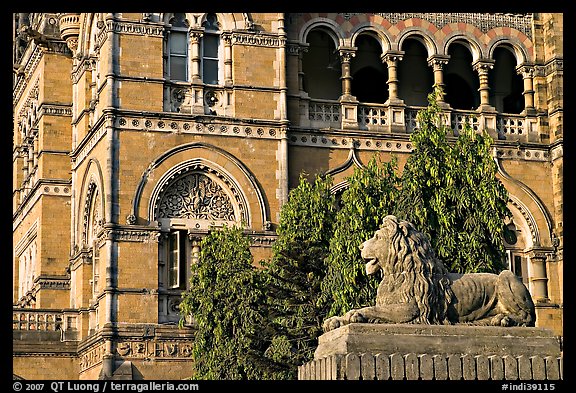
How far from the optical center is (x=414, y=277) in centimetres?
1659

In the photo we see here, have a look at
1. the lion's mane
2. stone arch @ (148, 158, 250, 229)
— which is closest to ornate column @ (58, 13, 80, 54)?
stone arch @ (148, 158, 250, 229)

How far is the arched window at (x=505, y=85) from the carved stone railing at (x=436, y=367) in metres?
24.7

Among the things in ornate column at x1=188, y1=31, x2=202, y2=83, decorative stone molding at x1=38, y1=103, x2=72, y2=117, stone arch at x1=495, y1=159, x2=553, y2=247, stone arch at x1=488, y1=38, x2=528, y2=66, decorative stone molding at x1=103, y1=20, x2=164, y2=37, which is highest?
stone arch at x1=488, y1=38, x2=528, y2=66

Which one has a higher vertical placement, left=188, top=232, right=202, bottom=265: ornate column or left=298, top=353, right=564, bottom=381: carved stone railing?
left=188, top=232, right=202, bottom=265: ornate column

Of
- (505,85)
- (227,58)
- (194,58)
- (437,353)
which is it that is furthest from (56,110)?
(437,353)

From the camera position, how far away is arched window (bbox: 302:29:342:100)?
39219mm

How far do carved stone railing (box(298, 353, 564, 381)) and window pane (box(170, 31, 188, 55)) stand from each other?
65.4 ft

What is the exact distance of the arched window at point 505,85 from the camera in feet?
133

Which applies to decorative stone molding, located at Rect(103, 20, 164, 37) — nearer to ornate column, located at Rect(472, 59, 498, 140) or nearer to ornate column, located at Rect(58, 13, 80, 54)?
ornate column, located at Rect(58, 13, 80, 54)

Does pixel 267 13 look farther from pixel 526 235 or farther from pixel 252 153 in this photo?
pixel 526 235

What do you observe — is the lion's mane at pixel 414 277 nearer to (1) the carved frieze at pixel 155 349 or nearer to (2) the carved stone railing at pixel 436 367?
(2) the carved stone railing at pixel 436 367

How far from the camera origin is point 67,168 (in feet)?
131

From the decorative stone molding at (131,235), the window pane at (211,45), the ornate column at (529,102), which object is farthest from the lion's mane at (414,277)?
the ornate column at (529,102)

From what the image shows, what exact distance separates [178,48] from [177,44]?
0.12m
